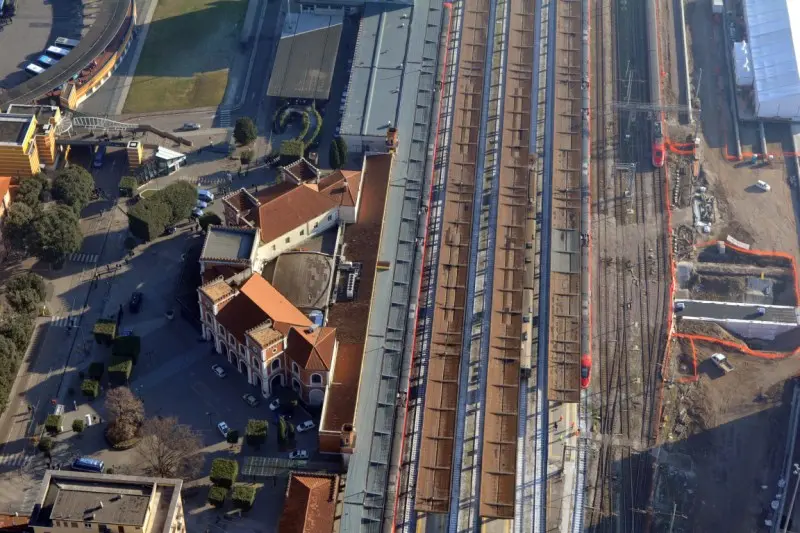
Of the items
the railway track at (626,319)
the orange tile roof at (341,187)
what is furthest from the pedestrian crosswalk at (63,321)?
the railway track at (626,319)

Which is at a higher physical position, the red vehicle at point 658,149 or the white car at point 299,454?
the red vehicle at point 658,149

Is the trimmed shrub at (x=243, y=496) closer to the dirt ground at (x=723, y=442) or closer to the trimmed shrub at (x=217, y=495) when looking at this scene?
the trimmed shrub at (x=217, y=495)

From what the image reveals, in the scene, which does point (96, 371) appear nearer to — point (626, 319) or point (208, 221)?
point (208, 221)

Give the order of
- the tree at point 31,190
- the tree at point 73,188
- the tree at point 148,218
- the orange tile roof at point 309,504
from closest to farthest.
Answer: the orange tile roof at point 309,504 → the tree at point 148,218 → the tree at point 31,190 → the tree at point 73,188

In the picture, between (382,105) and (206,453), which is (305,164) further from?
(206,453)

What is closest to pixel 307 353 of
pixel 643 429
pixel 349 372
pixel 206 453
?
pixel 349 372

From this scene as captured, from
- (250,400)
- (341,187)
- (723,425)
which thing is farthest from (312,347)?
(723,425)

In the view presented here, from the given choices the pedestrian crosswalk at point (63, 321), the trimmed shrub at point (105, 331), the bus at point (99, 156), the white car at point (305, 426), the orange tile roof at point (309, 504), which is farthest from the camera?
the bus at point (99, 156)
